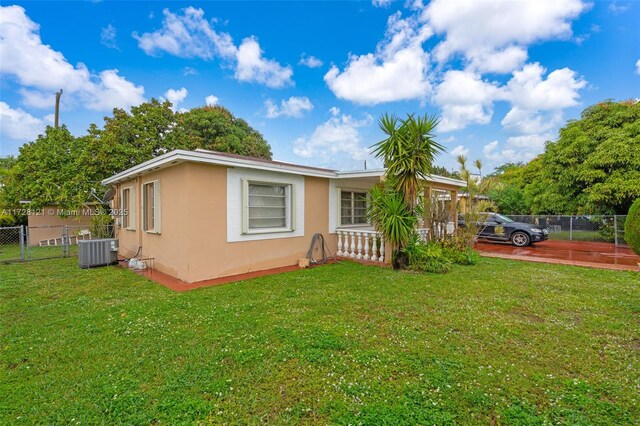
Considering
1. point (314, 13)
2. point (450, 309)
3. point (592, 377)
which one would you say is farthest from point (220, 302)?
point (314, 13)

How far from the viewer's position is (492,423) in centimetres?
217

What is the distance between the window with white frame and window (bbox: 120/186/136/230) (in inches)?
161

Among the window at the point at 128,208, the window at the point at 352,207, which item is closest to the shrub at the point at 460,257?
the window at the point at 352,207

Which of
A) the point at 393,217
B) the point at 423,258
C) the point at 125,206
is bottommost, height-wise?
the point at 423,258

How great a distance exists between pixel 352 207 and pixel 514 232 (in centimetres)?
812

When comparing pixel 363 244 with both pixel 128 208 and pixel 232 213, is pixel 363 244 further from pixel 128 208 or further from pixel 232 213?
pixel 128 208

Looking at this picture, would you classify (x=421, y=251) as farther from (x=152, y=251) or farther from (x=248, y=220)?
(x=152, y=251)

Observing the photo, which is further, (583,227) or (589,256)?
(583,227)

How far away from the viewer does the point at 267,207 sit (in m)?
7.63

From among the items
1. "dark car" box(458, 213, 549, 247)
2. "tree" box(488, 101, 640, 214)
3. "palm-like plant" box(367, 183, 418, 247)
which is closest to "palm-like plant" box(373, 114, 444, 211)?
"palm-like plant" box(367, 183, 418, 247)

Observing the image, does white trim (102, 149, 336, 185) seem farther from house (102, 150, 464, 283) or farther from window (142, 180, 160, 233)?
window (142, 180, 160, 233)

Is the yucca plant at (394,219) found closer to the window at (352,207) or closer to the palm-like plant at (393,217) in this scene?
the palm-like plant at (393,217)

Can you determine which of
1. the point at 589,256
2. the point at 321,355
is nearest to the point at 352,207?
the point at 321,355

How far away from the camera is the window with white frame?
709 cm
